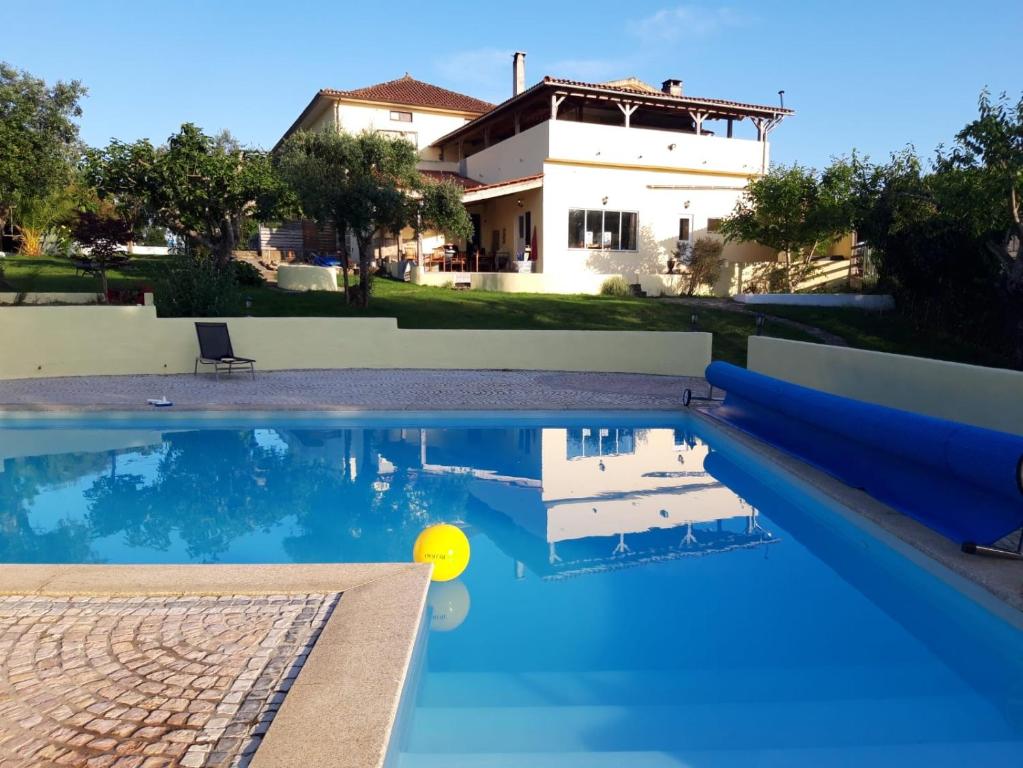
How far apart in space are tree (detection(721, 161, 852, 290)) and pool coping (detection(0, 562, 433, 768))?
19.2 metres

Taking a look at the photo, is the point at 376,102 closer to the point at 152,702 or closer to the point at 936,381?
the point at 936,381

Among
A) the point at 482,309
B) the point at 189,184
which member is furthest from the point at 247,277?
the point at 482,309

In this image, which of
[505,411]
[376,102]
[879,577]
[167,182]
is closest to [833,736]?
[879,577]

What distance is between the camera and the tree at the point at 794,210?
67.5 ft

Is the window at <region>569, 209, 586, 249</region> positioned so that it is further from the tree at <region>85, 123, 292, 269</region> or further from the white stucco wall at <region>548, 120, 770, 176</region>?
the tree at <region>85, 123, 292, 269</region>

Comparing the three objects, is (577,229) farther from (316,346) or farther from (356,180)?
(316,346)

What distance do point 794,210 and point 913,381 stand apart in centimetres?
1473

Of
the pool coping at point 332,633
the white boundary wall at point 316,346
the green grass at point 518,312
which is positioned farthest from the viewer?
the green grass at point 518,312

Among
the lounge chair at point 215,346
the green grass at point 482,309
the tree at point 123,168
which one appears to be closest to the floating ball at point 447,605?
the lounge chair at point 215,346

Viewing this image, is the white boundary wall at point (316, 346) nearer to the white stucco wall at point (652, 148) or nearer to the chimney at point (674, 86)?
the white stucco wall at point (652, 148)

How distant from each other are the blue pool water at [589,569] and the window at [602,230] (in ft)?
43.8

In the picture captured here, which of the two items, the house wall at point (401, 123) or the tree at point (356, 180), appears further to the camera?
the house wall at point (401, 123)

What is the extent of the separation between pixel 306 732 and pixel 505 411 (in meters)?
8.30

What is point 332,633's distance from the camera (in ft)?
12.1
